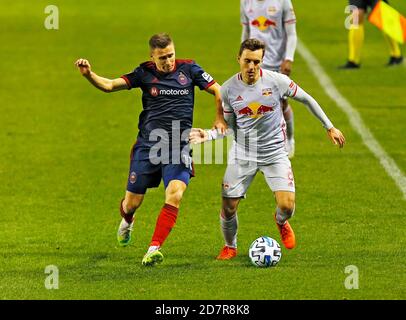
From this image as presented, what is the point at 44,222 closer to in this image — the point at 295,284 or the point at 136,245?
the point at 136,245

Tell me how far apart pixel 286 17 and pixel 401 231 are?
16.7 ft

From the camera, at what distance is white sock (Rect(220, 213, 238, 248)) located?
39.3 feet

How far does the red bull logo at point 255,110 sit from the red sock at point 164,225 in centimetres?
118

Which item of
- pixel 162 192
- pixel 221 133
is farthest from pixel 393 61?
pixel 221 133

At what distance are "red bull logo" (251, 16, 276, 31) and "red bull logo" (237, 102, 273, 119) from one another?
5.35 metres

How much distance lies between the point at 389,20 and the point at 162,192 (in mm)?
4636

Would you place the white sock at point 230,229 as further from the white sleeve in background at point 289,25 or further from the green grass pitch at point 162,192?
the white sleeve in background at point 289,25

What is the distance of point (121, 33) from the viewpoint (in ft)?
101

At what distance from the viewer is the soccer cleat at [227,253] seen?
39.2ft

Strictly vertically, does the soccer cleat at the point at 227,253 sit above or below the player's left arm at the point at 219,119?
below

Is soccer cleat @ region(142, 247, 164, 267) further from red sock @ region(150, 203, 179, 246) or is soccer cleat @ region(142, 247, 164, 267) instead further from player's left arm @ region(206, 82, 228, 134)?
player's left arm @ region(206, 82, 228, 134)

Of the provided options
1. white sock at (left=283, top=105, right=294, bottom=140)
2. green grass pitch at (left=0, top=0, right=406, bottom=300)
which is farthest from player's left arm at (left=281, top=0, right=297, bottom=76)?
green grass pitch at (left=0, top=0, right=406, bottom=300)

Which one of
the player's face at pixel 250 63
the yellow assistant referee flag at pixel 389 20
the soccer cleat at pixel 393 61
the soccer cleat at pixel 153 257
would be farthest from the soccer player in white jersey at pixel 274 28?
the soccer cleat at pixel 393 61
